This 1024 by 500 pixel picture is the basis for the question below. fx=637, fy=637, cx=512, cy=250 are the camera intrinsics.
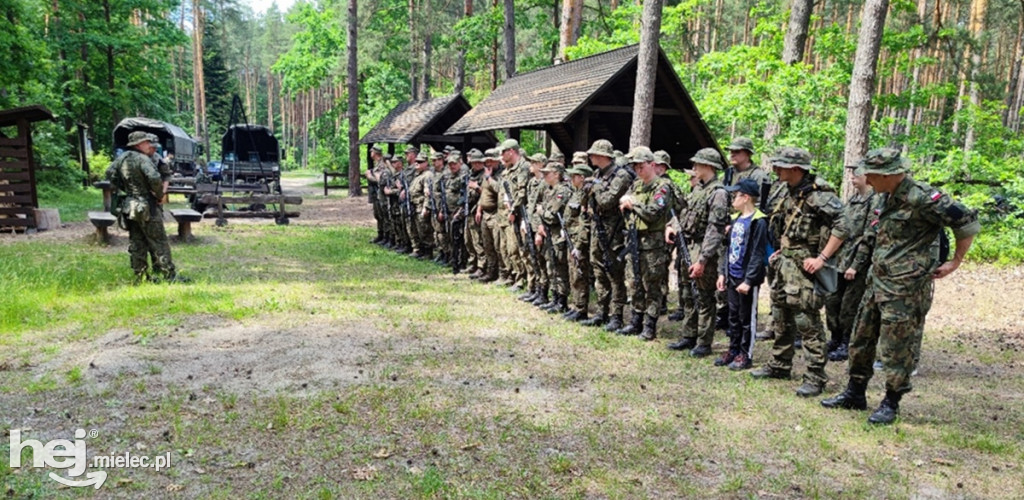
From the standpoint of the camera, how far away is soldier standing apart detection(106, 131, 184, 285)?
8.47 m

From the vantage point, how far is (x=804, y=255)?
5.27m

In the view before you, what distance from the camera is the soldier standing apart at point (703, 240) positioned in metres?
6.02

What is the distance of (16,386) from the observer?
5008 millimetres

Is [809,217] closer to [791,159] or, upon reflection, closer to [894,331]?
[791,159]

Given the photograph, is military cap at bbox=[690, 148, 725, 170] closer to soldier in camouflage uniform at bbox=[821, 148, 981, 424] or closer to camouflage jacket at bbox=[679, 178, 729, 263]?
camouflage jacket at bbox=[679, 178, 729, 263]

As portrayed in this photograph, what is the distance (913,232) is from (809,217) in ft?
3.13

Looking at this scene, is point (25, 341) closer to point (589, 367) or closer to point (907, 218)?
point (589, 367)

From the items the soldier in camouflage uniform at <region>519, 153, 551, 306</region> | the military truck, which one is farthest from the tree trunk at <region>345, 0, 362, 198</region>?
the soldier in camouflage uniform at <region>519, 153, 551, 306</region>

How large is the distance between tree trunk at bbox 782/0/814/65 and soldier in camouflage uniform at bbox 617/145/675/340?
30.3ft

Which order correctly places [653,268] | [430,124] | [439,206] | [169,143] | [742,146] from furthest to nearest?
[169,143], [430,124], [439,206], [742,146], [653,268]

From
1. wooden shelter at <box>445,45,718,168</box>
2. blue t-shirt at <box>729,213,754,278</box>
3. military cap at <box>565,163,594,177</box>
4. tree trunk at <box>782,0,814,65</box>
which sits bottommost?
blue t-shirt at <box>729,213,754,278</box>

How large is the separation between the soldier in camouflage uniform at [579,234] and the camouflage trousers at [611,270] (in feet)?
0.65

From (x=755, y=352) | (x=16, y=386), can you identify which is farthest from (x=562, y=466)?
(x=16, y=386)

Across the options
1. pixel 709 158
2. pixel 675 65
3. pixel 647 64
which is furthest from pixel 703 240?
pixel 675 65
